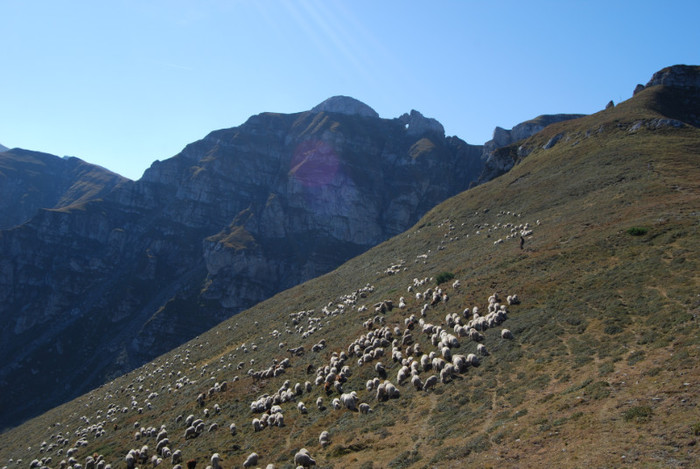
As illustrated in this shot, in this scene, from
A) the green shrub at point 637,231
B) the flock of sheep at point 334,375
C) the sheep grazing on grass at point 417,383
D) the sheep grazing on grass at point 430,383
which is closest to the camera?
the sheep grazing on grass at point 430,383

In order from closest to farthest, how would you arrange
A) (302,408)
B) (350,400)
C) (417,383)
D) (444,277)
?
(417,383), (350,400), (302,408), (444,277)

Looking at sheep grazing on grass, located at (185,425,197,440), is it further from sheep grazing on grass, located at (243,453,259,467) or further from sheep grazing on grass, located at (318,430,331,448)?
sheep grazing on grass, located at (318,430,331,448)

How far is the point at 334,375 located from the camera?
32875 mm

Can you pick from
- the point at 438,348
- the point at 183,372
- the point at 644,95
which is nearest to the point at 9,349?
the point at 183,372

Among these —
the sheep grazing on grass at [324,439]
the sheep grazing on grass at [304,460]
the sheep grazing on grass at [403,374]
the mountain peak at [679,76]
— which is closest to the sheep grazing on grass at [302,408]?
the sheep grazing on grass at [324,439]

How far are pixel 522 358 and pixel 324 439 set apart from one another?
12761mm

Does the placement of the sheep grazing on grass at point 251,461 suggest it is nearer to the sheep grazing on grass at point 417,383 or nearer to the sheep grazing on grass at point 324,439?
the sheep grazing on grass at point 324,439

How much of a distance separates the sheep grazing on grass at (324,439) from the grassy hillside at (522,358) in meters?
0.51

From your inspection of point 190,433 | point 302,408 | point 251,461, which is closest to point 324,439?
point 251,461

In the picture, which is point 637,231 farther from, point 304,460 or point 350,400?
point 304,460

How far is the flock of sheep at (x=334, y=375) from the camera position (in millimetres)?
27609

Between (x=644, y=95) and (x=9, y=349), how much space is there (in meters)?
253

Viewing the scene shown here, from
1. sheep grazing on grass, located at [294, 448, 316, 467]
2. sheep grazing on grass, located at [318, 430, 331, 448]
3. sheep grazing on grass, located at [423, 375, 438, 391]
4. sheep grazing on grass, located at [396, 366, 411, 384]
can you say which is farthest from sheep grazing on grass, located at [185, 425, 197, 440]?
sheep grazing on grass, located at [423, 375, 438, 391]

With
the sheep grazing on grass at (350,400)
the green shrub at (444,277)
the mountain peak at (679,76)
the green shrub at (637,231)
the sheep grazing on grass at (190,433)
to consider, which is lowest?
the sheep grazing on grass at (190,433)
